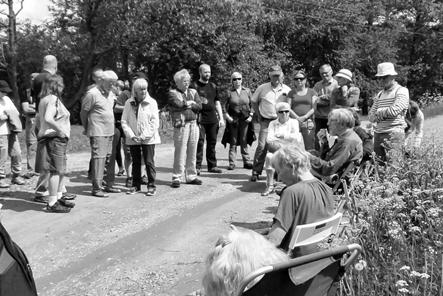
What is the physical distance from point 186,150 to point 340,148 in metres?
3.53

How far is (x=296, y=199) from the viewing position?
3410 millimetres

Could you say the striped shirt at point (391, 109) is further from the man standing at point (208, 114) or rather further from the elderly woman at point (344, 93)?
the man standing at point (208, 114)

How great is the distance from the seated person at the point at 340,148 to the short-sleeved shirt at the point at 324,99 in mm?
2841

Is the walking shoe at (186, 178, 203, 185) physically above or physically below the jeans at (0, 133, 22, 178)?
below

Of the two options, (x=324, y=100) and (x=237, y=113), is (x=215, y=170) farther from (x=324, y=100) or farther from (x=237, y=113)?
(x=324, y=100)

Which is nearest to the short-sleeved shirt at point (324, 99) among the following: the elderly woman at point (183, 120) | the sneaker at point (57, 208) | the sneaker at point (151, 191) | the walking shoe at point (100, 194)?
the elderly woman at point (183, 120)

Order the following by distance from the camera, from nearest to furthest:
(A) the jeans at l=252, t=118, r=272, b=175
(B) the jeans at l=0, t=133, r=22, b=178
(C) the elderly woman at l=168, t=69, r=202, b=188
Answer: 1. (B) the jeans at l=0, t=133, r=22, b=178
2. (C) the elderly woman at l=168, t=69, r=202, b=188
3. (A) the jeans at l=252, t=118, r=272, b=175

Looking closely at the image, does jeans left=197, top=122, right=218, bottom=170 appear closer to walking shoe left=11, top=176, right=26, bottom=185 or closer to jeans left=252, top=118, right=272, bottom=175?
jeans left=252, top=118, right=272, bottom=175

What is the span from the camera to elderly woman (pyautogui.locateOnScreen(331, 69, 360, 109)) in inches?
292

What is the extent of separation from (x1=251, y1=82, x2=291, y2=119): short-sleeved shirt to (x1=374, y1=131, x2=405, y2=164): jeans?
233cm

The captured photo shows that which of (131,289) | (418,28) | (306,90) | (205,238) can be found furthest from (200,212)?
(418,28)

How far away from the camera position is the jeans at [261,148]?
8.41 metres

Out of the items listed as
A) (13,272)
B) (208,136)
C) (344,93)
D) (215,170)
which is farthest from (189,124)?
(13,272)

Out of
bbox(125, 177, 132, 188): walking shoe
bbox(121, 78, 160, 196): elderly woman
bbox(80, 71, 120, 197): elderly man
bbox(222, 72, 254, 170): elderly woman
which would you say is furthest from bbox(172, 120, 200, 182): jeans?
bbox(222, 72, 254, 170): elderly woman
